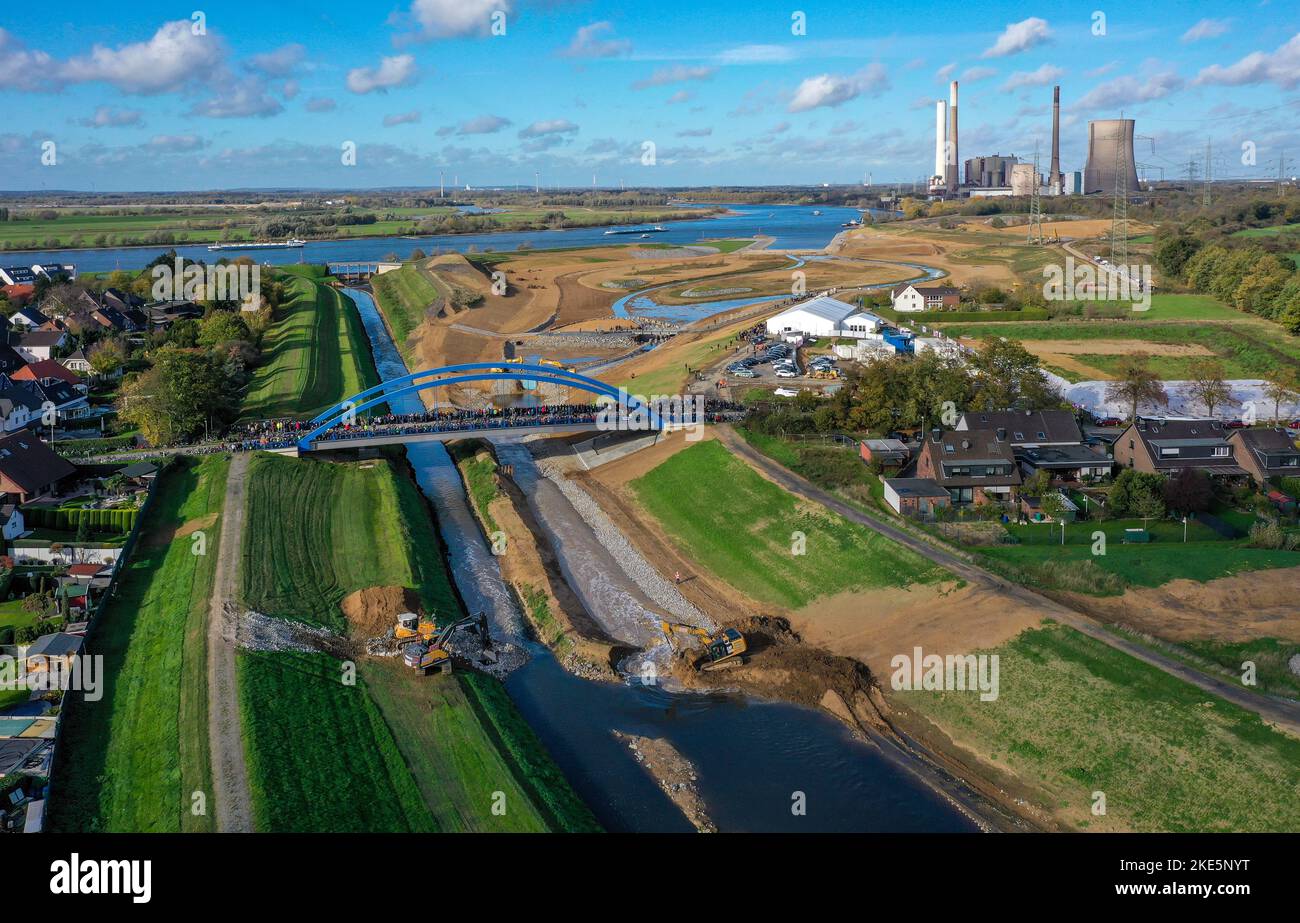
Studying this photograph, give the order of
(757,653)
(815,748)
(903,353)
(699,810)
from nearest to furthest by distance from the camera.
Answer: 1. (699,810)
2. (815,748)
3. (757,653)
4. (903,353)

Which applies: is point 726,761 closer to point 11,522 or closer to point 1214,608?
point 1214,608

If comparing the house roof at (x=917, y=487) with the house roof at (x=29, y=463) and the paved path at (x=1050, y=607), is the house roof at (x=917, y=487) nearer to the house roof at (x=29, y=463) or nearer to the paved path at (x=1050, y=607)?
the paved path at (x=1050, y=607)

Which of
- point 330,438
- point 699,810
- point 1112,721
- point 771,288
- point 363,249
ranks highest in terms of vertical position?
point 363,249

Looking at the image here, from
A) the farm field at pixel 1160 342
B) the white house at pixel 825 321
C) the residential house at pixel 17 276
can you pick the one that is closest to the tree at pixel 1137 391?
the farm field at pixel 1160 342

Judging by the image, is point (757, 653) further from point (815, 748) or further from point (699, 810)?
point (699, 810)

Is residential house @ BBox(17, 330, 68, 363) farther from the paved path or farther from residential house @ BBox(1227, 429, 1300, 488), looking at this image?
residential house @ BBox(1227, 429, 1300, 488)

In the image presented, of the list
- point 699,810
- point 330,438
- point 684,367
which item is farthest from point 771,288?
point 699,810

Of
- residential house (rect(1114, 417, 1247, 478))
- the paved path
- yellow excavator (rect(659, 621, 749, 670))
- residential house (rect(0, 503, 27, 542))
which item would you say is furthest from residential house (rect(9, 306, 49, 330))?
residential house (rect(1114, 417, 1247, 478))

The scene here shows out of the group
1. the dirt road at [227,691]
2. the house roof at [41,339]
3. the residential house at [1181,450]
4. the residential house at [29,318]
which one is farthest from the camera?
the residential house at [29,318]
